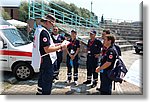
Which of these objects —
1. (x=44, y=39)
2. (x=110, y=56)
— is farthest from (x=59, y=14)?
(x=110, y=56)

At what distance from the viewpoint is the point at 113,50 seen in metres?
3.71

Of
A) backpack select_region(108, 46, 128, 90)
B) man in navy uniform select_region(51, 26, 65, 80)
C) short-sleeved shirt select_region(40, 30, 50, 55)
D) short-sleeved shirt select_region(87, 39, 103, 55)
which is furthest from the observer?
short-sleeved shirt select_region(87, 39, 103, 55)

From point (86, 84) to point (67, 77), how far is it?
31cm

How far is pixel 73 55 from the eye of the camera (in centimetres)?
416

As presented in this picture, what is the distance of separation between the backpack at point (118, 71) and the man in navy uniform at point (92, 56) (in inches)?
13.9

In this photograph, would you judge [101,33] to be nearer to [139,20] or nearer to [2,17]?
[139,20]

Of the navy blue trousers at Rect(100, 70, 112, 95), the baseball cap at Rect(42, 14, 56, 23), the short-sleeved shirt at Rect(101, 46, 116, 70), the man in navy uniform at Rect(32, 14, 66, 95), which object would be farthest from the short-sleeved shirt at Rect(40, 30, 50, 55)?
the navy blue trousers at Rect(100, 70, 112, 95)

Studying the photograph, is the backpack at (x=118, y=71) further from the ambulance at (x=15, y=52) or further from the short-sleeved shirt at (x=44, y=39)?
the ambulance at (x=15, y=52)

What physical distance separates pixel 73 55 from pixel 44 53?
71 cm

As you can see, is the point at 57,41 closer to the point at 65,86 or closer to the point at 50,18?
the point at 50,18

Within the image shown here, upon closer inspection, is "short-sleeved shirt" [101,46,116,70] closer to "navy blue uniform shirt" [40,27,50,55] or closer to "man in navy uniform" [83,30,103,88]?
"man in navy uniform" [83,30,103,88]

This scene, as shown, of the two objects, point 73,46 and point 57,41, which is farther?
point 73,46

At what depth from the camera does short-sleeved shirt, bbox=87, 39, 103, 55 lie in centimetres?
409

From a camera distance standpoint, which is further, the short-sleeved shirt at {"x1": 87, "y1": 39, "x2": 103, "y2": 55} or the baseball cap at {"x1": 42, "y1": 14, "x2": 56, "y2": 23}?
the short-sleeved shirt at {"x1": 87, "y1": 39, "x2": 103, "y2": 55}
